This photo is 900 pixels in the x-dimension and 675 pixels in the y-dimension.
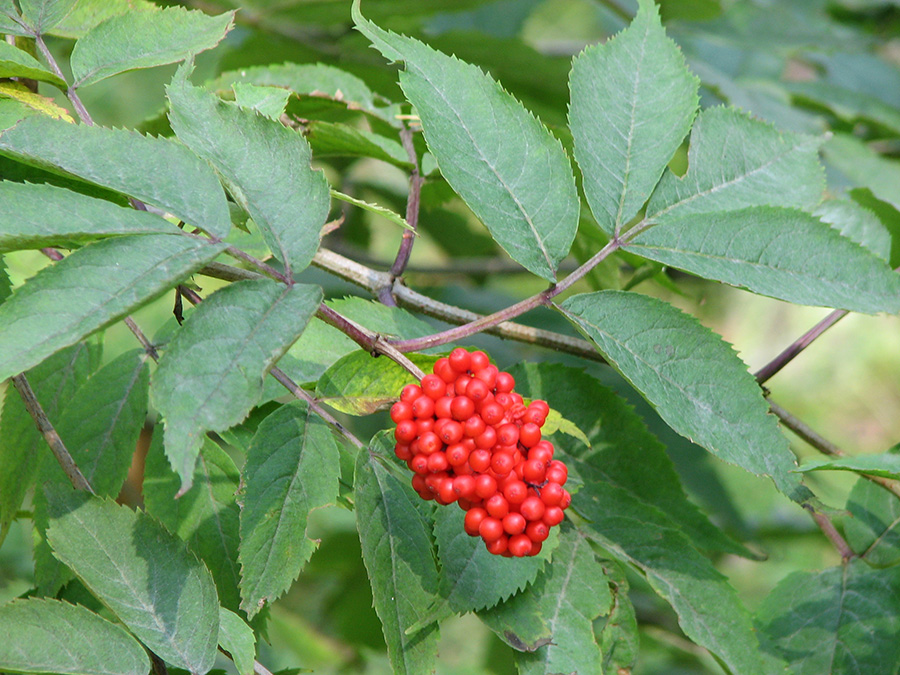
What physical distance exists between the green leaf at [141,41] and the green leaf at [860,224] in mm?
1196

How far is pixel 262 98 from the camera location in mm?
1143

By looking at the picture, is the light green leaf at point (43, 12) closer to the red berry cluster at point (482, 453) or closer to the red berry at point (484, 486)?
the red berry cluster at point (482, 453)

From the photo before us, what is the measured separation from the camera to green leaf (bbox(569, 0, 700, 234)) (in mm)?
1121

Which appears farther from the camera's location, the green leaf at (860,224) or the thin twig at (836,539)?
the green leaf at (860,224)

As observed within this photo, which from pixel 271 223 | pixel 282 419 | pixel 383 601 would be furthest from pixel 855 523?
pixel 271 223

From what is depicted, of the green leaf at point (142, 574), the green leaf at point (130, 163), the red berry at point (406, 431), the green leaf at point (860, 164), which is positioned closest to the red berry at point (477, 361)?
the red berry at point (406, 431)

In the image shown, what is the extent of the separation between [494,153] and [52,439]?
0.76 m

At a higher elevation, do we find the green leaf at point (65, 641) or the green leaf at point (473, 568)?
the green leaf at point (473, 568)

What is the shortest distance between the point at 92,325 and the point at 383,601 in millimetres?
496

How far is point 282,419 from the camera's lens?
102 cm

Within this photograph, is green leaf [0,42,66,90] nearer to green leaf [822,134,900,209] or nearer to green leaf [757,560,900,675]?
green leaf [757,560,900,675]

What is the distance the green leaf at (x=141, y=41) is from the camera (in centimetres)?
117

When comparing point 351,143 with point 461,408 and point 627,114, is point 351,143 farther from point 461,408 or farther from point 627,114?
point 461,408

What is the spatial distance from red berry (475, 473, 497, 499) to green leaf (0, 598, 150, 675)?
0.48 metres
